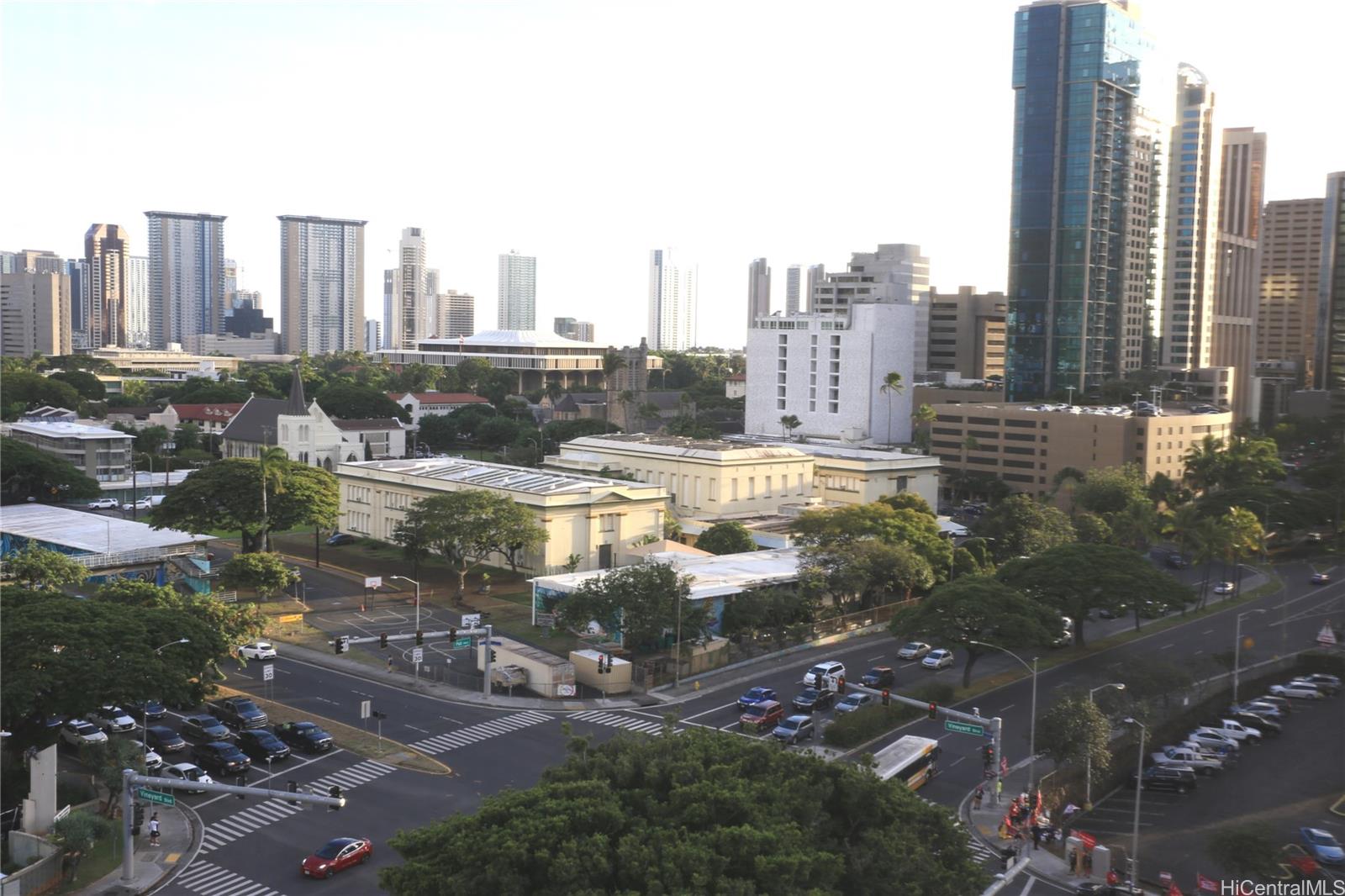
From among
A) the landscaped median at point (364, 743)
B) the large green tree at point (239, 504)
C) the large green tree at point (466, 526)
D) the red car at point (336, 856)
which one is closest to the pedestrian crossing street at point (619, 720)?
the landscaped median at point (364, 743)

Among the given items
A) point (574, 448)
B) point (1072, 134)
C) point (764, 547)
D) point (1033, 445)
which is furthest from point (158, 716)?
point (1072, 134)

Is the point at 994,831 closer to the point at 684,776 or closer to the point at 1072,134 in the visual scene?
the point at 684,776

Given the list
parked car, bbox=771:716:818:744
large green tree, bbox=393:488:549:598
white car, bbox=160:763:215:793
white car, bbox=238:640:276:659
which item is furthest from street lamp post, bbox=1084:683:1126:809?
large green tree, bbox=393:488:549:598

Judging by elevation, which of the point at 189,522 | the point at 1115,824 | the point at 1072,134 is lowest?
the point at 1115,824

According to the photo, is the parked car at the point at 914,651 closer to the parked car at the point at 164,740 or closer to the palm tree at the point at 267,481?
the parked car at the point at 164,740

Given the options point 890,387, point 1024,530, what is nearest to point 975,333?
point 890,387

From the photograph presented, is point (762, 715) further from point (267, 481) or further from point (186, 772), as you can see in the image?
point (267, 481)
